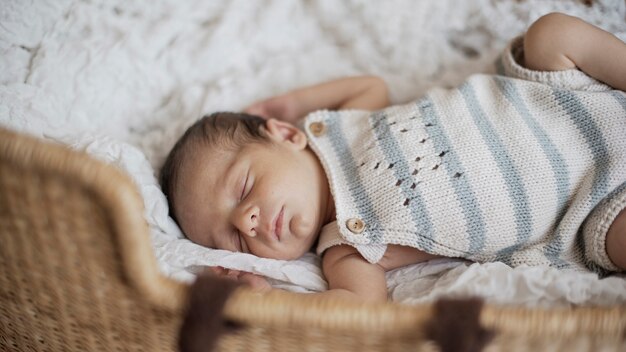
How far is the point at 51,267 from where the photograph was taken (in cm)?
76

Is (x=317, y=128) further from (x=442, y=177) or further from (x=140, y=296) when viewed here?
(x=140, y=296)

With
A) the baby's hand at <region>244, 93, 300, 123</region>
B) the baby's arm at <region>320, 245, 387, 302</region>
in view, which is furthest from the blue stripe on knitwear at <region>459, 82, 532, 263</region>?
the baby's hand at <region>244, 93, 300, 123</region>

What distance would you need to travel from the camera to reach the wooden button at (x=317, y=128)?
4.06ft

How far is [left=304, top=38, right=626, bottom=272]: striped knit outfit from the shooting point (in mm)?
1044

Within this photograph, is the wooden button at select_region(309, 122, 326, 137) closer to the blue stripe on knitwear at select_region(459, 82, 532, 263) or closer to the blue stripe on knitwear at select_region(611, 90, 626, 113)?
the blue stripe on knitwear at select_region(459, 82, 532, 263)

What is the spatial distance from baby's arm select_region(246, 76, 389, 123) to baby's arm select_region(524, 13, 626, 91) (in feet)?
1.15

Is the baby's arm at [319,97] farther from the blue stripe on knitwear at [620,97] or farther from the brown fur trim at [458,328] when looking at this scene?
the brown fur trim at [458,328]

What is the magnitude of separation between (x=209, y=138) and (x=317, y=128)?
0.22m

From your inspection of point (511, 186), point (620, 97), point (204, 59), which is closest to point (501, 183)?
point (511, 186)

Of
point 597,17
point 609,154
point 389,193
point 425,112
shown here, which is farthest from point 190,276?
point 597,17

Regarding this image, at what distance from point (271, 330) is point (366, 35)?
0.91 metres

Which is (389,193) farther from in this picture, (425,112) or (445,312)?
(445,312)

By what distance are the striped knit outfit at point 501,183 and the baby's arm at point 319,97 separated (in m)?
0.27

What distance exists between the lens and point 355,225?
1.08 m
